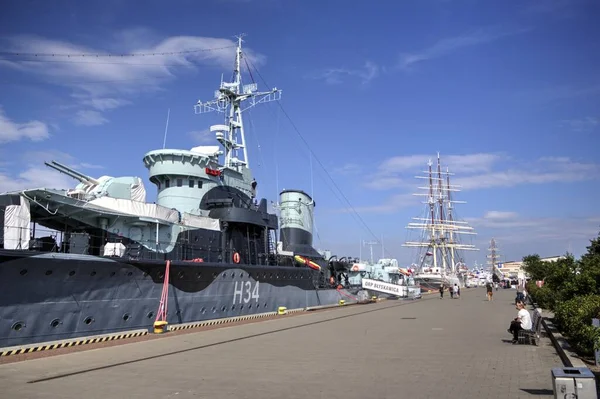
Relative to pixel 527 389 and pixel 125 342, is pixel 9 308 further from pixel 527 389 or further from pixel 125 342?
pixel 527 389

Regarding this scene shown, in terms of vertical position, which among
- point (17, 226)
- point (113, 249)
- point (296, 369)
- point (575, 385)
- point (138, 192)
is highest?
point (138, 192)

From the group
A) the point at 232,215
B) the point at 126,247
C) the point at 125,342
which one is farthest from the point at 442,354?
the point at 232,215

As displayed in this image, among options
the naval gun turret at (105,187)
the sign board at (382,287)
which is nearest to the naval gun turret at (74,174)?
the naval gun turret at (105,187)

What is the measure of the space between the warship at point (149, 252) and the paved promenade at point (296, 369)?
2274 mm

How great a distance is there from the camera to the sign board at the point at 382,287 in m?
39.0

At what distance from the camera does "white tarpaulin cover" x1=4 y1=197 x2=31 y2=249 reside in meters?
12.3

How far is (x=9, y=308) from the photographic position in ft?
37.4

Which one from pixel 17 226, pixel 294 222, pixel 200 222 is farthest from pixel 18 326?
pixel 294 222

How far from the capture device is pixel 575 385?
15.8 feet

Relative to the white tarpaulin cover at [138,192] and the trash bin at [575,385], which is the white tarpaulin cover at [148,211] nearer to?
the white tarpaulin cover at [138,192]

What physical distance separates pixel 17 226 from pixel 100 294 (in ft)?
9.38

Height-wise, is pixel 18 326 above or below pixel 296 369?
above

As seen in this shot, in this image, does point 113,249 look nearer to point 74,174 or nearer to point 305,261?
point 74,174

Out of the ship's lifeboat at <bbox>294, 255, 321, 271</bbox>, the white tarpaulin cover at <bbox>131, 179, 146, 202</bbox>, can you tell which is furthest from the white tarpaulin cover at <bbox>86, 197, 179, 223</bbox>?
the ship's lifeboat at <bbox>294, 255, 321, 271</bbox>
